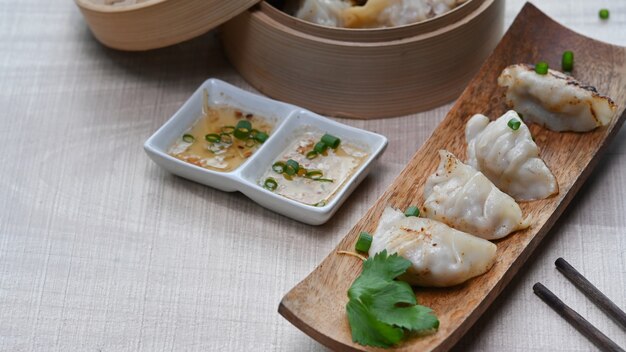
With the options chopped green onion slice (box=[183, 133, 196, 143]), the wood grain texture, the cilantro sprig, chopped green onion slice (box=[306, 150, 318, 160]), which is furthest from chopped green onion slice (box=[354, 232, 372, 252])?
chopped green onion slice (box=[183, 133, 196, 143])

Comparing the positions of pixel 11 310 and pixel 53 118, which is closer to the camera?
pixel 11 310

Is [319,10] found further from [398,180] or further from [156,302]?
[156,302]

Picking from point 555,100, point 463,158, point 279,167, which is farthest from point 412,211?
point 555,100

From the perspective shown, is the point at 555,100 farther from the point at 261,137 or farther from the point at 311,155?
the point at 261,137

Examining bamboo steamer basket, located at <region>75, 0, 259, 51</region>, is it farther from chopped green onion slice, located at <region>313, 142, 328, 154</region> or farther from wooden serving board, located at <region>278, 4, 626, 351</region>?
wooden serving board, located at <region>278, 4, 626, 351</region>

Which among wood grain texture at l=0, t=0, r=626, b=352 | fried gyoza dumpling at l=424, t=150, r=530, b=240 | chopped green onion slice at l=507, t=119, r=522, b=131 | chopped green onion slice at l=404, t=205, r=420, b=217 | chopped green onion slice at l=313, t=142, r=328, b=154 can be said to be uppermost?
chopped green onion slice at l=507, t=119, r=522, b=131

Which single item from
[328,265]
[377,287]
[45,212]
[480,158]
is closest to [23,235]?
[45,212]
